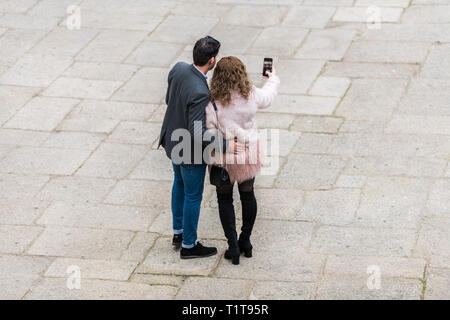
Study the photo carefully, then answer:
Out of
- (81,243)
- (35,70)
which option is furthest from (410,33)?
(81,243)

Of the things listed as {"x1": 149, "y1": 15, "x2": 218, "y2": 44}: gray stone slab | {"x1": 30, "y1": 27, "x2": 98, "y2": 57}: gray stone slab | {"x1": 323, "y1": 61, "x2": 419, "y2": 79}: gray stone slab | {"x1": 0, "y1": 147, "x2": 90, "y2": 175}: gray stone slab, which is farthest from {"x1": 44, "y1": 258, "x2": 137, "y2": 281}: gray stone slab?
{"x1": 149, "y1": 15, "x2": 218, "y2": 44}: gray stone slab

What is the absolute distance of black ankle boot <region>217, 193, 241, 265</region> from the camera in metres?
6.08

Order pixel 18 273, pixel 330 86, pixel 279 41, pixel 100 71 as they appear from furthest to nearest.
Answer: pixel 279 41, pixel 100 71, pixel 330 86, pixel 18 273

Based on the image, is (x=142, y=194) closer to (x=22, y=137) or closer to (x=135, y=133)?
(x=135, y=133)

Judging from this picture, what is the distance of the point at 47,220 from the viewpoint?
690 centimetres

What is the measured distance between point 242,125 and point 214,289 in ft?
3.85

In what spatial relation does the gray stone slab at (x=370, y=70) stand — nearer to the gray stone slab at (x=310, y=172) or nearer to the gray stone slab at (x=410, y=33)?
the gray stone slab at (x=410, y=33)

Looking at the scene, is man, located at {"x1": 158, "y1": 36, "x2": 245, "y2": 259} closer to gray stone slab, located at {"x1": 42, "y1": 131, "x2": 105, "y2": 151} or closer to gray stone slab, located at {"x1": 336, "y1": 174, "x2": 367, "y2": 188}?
gray stone slab, located at {"x1": 336, "y1": 174, "x2": 367, "y2": 188}

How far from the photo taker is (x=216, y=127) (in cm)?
584

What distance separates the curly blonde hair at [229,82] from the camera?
5.71 metres

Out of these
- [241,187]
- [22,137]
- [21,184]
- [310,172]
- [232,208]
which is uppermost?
[241,187]

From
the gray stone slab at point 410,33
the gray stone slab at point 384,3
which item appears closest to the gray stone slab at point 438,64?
the gray stone slab at point 410,33

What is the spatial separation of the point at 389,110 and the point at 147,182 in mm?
2621
